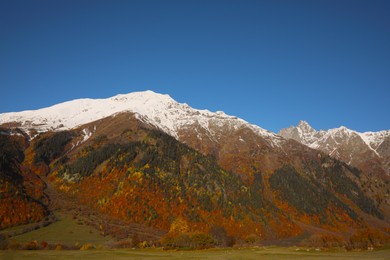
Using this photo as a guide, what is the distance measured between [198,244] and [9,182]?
128959 mm

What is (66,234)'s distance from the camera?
524ft

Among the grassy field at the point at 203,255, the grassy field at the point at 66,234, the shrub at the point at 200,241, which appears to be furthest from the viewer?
the grassy field at the point at 66,234

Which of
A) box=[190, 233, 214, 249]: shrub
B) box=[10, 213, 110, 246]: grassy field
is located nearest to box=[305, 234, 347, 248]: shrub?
box=[190, 233, 214, 249]: shrub

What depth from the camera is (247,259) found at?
225ft

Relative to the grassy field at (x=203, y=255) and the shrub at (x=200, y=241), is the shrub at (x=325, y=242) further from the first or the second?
the grassy field at (x=203, y=255)

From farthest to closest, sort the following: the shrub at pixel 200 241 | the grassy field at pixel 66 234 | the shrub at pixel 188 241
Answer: the grassy field at pixel 66 234 < the shrub at pixel 200 241 < the shrub at pixel 188 241

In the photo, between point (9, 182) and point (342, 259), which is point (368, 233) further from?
point (9, 182)

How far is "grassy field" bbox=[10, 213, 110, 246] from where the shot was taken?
143125 millimetres

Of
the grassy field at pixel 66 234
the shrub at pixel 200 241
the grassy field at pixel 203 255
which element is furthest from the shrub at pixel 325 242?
the grassy field at pixel 66 234

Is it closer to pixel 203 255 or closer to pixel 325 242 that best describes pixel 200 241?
pixel 203 255

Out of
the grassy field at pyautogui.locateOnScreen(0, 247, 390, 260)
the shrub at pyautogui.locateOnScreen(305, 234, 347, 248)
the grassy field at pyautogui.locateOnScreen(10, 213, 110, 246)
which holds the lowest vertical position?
the shrub at pyautogui.locateOnScreen(305, 234, 347, 248)

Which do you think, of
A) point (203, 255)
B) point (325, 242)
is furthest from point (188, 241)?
point (325, 242)

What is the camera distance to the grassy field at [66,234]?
143125 mm

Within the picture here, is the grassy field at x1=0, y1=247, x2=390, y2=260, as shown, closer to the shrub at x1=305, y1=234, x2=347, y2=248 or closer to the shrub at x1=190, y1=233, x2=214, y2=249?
the shrub at x1=190, y1=233, x2=214, y2=249
